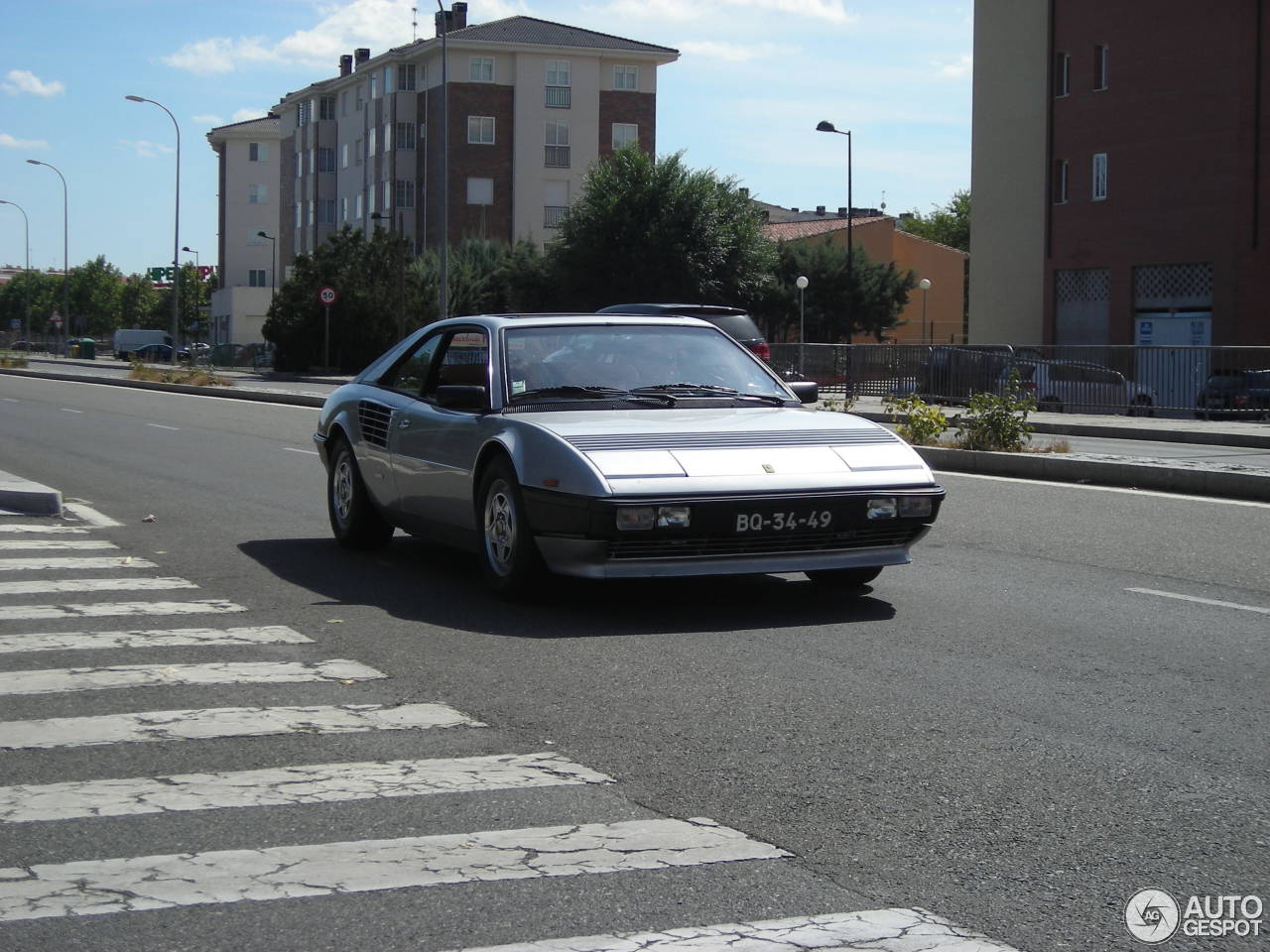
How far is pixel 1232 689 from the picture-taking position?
631 centimetres

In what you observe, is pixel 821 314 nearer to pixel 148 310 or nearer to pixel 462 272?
pixel 462 272

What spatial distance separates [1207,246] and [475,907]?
140ft

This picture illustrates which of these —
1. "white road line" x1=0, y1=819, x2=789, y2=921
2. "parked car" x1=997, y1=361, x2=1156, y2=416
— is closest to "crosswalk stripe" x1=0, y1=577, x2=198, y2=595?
"white road line" x1=0, y1=819, x2=789, y2=921

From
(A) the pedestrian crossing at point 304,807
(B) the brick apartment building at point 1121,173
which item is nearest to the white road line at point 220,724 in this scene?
(A) the pedestrian crossing at point 304,807

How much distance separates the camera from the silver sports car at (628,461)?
7672mm

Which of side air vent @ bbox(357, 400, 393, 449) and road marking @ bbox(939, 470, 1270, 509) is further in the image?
road marking @ bbox(939, 470, 1270, 509)

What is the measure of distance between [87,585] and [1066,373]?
79.9ft

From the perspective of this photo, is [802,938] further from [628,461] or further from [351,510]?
[351,510]

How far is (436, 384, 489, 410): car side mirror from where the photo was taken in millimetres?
8617

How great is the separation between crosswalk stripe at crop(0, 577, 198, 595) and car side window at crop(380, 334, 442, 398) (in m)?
1.72

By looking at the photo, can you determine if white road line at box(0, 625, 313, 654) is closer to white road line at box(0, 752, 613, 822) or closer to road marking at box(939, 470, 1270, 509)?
white road line at box(0, 752, 613, 822)

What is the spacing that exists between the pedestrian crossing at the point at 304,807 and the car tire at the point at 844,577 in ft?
9.29

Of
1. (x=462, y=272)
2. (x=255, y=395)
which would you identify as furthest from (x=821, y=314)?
(x=255, y=395)

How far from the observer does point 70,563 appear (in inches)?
388
